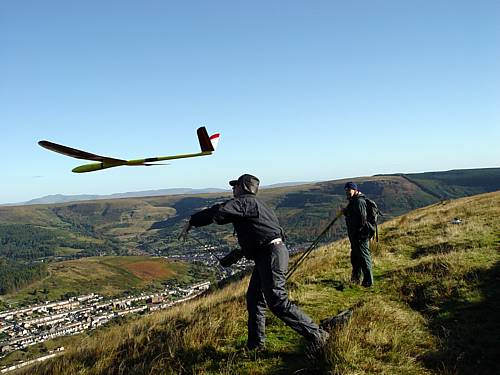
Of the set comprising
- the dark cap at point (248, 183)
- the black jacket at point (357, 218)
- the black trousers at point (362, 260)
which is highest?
the dark cap at point (248, 183)

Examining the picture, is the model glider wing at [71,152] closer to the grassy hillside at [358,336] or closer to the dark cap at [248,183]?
the dark cap at [248,183]

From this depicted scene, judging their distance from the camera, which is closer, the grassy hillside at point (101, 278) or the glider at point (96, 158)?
the glider at point (96, 158)

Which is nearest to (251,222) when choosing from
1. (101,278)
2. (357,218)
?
(357,218)

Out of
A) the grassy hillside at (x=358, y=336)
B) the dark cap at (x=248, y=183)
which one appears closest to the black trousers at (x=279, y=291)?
the grassy hillside at (x=358, y=336)

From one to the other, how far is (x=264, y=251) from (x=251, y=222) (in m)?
0.48

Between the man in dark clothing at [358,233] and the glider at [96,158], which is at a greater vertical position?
the glider at [96,158]

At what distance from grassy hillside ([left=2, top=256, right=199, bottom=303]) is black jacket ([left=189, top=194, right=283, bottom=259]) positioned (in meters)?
138

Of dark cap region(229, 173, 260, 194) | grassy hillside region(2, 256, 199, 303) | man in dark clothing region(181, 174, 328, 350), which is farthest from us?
grassy hillside region(2, 256, 199, 303)

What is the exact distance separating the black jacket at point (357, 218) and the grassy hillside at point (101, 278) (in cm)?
13467

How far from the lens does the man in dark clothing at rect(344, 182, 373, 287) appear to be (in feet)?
31.8

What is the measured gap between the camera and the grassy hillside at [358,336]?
16.9 feet

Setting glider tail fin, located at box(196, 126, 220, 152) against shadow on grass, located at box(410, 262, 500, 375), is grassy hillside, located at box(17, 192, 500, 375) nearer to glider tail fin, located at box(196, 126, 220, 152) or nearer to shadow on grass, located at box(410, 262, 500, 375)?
shadow on grass, located at box(410, 262, 500, 375)

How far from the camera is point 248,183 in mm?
5738

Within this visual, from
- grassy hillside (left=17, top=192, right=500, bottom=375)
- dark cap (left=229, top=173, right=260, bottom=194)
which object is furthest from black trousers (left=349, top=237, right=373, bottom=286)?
dark cap (left=229, top=173, right=260, bottom=194)
